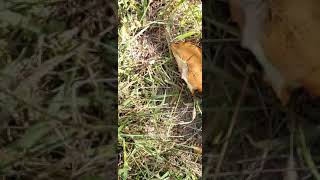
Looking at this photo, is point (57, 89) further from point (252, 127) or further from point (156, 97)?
point (252, 127)

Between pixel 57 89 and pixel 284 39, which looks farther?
pixel 57 89

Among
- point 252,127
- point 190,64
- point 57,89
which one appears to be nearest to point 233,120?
point 252,127

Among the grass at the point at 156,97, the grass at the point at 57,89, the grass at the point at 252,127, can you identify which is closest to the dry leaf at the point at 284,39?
the grass at the point at 252,127

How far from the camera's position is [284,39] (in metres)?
1.17

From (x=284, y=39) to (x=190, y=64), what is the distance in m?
0.23

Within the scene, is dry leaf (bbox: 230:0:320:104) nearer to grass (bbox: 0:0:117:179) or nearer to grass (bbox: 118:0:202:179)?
grass (bbox: 118:0:202:179)

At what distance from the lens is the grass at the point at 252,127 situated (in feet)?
4.17

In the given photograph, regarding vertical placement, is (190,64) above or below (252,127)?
above

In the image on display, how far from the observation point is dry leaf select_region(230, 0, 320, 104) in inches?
45.2

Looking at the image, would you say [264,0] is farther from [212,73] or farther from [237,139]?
[237,139]

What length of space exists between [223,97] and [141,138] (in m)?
0.21

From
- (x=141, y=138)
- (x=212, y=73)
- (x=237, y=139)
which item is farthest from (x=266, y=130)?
(x=141, y=138)

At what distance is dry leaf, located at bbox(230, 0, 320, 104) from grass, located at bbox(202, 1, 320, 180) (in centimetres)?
3

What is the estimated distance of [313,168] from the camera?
1269 millimetres
